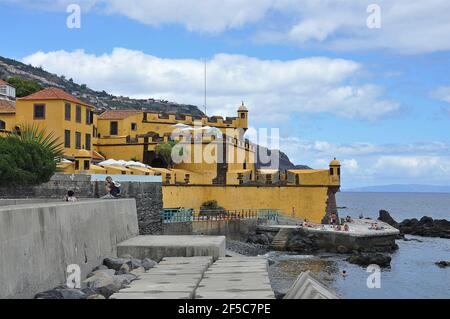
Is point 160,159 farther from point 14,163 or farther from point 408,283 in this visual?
point 14,163

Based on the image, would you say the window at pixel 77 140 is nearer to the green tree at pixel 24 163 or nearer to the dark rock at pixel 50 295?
the green tree at pixel 24 163

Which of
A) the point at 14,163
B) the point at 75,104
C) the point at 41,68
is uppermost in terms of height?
the point at 41,68

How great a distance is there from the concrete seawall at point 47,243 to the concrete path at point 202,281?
4.24 feet

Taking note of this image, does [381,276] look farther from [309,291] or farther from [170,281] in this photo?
[309,291]

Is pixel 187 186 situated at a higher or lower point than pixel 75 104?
lower

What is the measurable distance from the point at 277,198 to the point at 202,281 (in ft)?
124

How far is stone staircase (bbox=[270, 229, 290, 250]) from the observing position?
42.6 m

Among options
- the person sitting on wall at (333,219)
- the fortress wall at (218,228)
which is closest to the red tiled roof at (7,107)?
the fortress wall at (218,228)

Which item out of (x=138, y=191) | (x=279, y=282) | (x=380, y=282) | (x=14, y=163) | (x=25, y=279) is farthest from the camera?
(x=380, y=282)

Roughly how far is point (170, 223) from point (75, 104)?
1510 centimetres

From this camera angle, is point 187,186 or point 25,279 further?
point 187,186

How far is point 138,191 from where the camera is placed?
997 inches
